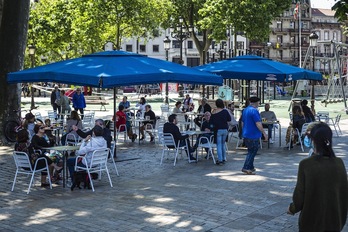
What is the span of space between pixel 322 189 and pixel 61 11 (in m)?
46.7

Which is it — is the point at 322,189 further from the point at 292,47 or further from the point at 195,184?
the point at 292,47

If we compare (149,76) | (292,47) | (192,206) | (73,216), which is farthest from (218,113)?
(292,47)

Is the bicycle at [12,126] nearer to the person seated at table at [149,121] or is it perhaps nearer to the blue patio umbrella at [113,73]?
the person seated at table at [149,121]

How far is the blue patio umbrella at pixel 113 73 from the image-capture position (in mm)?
11211

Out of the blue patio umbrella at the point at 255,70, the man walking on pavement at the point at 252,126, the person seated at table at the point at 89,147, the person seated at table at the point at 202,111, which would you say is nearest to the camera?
the person seated at table at the point at 89,147

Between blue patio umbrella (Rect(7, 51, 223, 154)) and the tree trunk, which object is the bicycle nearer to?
the tree trunk

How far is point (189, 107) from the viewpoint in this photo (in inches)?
882

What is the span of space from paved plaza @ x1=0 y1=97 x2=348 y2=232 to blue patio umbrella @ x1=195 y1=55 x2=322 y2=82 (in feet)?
9.56

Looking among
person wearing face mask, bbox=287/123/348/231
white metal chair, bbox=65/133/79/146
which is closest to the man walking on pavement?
white metal chair, bbox=65/133/79/146

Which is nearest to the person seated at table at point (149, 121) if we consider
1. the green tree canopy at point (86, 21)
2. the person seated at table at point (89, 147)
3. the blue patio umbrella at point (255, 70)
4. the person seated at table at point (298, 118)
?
the blue patio umbrella at point (255, 70)

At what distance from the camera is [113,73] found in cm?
1134

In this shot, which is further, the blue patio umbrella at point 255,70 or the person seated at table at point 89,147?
the blue patio umbrella at point 255,70

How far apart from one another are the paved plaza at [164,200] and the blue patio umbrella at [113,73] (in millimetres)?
2088

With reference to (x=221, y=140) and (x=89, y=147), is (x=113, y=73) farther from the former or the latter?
(x=221, y=140)
